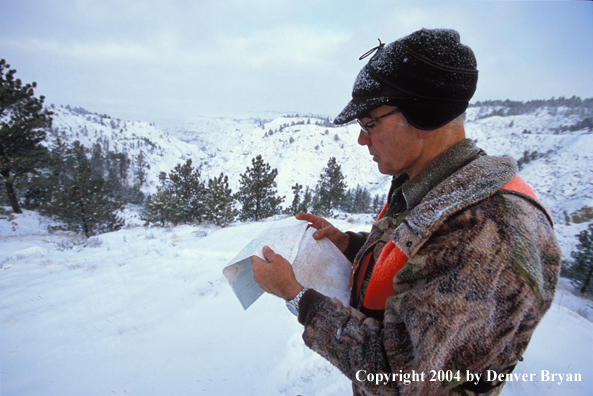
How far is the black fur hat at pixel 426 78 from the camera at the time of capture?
1.13 m

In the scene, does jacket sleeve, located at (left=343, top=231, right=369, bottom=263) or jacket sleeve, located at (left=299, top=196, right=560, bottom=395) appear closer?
jacket sleeve, located at (left=299, top=196, right=560, bottom=395)

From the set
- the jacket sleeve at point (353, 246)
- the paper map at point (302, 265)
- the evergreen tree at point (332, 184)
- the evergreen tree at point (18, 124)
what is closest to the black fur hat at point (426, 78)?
the paper map at point (302, 265)

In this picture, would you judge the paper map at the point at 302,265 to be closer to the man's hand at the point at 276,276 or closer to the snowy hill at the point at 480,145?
the man's hand at the point at 276,276

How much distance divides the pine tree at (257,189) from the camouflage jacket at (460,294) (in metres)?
18.3

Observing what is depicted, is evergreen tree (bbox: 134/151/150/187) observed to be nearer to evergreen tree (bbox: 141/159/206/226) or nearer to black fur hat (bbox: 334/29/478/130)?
evergreen tree (bbox: 141/159/206/226)

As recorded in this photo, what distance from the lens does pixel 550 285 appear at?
84cm

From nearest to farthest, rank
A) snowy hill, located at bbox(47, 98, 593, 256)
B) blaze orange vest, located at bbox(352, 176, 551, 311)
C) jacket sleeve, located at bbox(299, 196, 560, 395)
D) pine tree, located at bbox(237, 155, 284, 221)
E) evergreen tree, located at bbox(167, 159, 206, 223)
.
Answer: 1. jacket sleeve, located at bbox(299, 196, 560, 395)
2. blaze orange vest, located at bbox(352, 176, 551, 311)
3. pine tree, located at bbox(237, 155, 284, 221)
4. evergreen tree, located at bbox(167, 159, 206, 223)
5. snowy hill, located at bbox(47, 98, 593, 256)

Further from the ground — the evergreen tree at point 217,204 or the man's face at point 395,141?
the man's face at point 395,141

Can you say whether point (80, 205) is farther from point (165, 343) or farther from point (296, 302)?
point (296, 302)

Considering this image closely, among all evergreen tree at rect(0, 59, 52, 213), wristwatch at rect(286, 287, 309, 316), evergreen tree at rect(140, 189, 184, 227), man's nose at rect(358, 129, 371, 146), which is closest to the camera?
wristwatch at rect(286, 287, 309, 316)

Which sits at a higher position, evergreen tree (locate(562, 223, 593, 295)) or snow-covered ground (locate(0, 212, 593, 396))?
snow-covered ground (locate(0, 212, 593, 396))

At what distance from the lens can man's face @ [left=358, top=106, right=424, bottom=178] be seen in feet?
4.07

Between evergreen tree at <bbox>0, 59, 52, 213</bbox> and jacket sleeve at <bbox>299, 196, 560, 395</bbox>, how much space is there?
19.6 metres

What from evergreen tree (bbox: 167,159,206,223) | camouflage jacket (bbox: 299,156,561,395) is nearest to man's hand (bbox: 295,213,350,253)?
camouflage jacket (bbox: 299,156,561,395)
